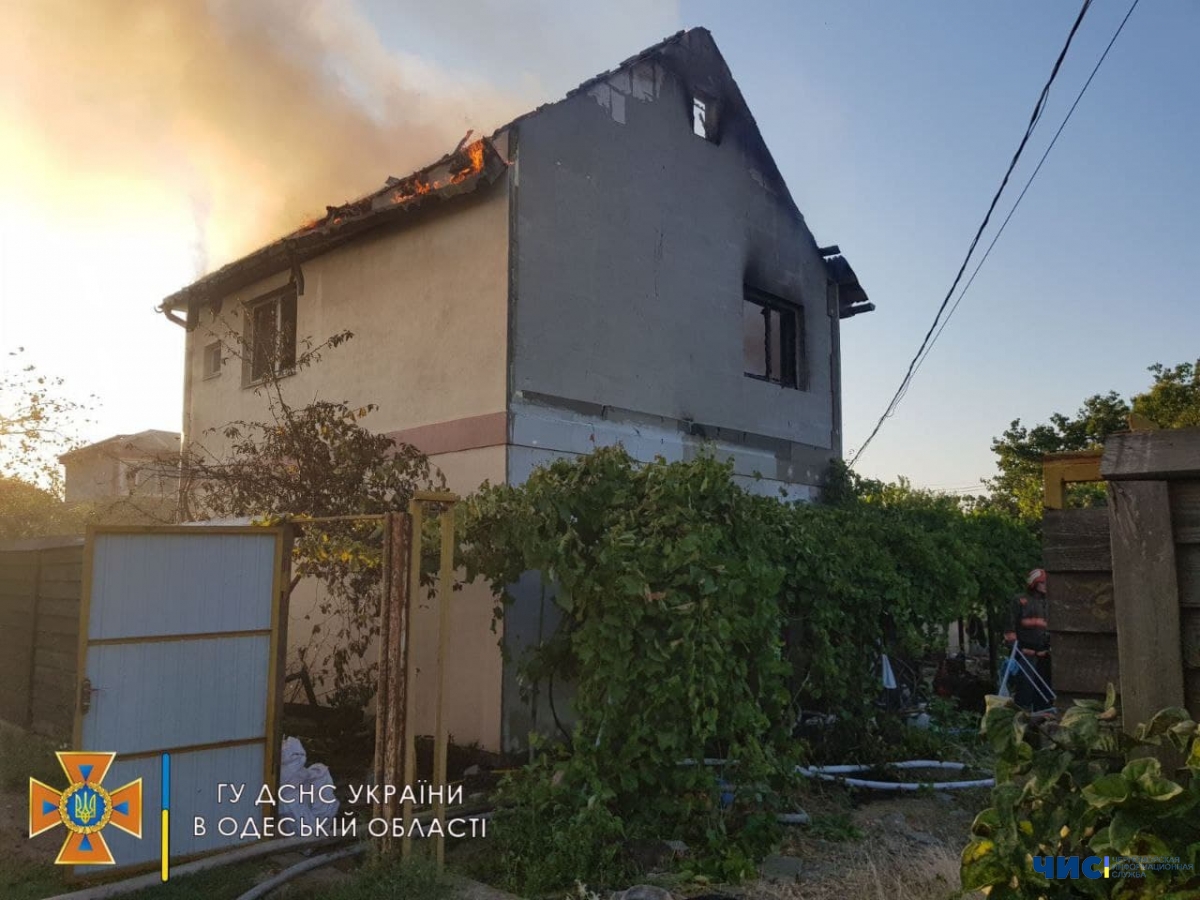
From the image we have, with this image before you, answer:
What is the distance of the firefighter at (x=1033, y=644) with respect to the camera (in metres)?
9.54

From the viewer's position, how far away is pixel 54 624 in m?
8.99

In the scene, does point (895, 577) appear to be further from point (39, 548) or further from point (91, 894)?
point (39, 548)

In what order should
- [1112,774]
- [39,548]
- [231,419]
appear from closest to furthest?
1. [1112,774]
2. [39,548]
3. [231,419]

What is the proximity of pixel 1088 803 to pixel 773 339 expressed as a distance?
1091 cm

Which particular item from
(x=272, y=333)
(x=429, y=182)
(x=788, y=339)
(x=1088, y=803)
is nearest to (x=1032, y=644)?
(x=788, y=339)

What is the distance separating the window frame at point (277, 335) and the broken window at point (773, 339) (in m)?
6.18

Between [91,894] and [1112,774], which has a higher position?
[1112,774]

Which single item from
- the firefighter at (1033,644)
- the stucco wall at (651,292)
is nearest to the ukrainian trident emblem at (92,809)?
the stucco wall at (651,292)

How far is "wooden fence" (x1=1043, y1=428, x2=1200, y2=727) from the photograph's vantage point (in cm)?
248

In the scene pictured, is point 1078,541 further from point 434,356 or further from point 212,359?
point 212,359

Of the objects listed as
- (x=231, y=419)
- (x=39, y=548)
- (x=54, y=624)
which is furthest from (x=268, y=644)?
(x=231, y=419)

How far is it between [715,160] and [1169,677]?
33.6 ft

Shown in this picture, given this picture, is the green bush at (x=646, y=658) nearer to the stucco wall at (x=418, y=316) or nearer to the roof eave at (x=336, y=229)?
the stucco wall at (x=418, y=316)

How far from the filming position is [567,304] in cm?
928
